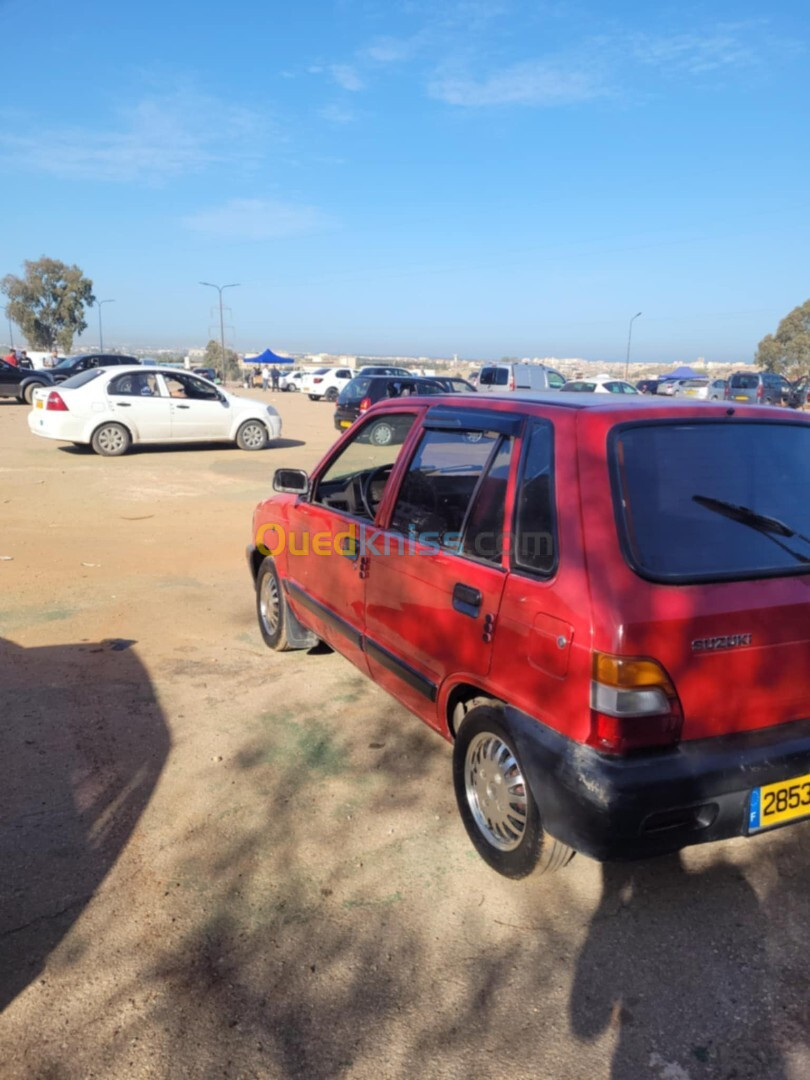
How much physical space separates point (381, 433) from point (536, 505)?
2.25 metres

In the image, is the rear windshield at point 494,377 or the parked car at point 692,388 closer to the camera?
the rear windshield at point 494,377

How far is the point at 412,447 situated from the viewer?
3623 millimetres

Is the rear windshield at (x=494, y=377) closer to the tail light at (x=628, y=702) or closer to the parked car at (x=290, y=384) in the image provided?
the tail light at (x=628, y=702)

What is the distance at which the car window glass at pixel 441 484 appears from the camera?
3.24m

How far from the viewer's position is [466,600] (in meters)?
A: 2.96

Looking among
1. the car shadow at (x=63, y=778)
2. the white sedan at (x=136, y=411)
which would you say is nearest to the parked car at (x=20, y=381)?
the white sedan at (x=136, y=411)

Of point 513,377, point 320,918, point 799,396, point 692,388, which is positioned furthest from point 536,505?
point 692,388

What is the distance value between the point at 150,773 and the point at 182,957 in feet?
4.07

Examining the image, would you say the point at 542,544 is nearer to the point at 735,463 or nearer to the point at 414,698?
the point at 735,463

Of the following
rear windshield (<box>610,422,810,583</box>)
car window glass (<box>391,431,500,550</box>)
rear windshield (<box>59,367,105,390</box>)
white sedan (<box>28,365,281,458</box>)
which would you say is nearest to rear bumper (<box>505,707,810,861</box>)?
rear windshield (<box>610,422,810,583</box>)

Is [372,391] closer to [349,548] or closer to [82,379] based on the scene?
[82,379]

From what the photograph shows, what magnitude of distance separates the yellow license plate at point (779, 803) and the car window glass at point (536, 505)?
0.97 metres

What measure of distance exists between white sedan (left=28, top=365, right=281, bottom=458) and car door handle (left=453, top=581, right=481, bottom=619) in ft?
39.8

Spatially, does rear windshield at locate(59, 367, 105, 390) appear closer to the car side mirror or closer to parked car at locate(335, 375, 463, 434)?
parked car at locate(335, 375, 463, 434)
